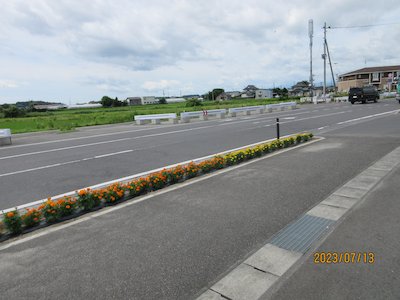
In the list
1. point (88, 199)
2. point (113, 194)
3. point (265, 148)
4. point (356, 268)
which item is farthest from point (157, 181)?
point (265, 148)

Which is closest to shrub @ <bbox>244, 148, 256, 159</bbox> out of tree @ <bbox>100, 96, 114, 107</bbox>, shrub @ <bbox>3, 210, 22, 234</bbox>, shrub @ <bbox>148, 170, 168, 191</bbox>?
shrub @ <bbox>148, 170, 168, 191</bbox>

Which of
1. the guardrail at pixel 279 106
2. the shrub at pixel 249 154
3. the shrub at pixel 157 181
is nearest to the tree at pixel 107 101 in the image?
the guardrail at pixel 279 106

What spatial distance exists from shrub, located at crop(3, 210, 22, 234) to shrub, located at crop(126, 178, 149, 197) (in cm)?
182

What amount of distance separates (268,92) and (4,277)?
12973 centimetres

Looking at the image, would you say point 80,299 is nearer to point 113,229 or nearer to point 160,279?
point 160,279

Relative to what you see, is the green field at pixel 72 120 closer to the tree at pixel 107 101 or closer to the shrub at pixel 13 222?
the shrub at pixel 13 222

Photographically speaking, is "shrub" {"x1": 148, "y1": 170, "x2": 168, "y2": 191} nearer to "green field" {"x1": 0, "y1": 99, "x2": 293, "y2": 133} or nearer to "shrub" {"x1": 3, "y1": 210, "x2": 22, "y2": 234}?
"shrub" {"x1": 3, "y1": 210, "x2": 22, "y2": 234}

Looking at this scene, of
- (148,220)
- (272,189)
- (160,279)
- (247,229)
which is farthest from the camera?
(272,189)

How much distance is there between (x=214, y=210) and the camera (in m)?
4.33

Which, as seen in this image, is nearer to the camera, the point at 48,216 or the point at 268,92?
the point at 48,216

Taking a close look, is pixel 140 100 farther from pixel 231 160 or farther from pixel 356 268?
Result: pixel 356 268

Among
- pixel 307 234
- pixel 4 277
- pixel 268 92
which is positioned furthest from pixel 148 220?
pixel 268 92

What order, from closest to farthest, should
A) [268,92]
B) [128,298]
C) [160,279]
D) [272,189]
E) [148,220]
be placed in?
[128,298]
[160,279]
[148,220]
[272,189]
[268,92]
